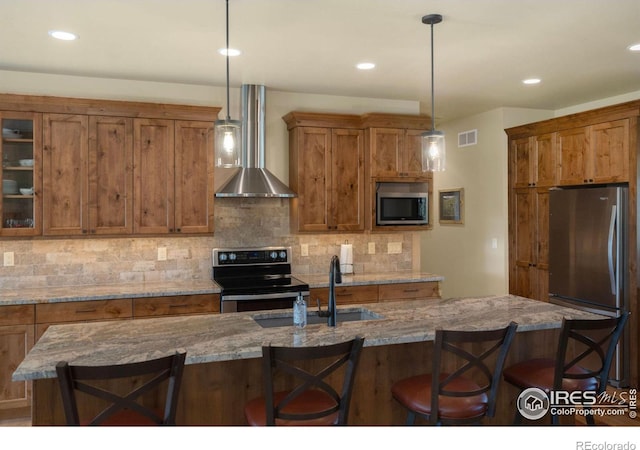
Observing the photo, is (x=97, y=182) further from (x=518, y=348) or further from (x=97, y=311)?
(x=518, y=348)

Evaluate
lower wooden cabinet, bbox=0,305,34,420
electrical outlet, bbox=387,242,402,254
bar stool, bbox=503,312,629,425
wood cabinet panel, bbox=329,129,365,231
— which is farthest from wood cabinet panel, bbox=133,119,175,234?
bar stool, bbox=503,312,629,425

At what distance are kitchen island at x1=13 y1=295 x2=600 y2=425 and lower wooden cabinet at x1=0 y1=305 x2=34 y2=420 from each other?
1387mm

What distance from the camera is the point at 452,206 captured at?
6.84 m

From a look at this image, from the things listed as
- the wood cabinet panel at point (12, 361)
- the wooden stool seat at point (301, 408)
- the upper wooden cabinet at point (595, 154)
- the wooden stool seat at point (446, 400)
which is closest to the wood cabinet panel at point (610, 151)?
the upper wooden cabinet at point (595, 154)

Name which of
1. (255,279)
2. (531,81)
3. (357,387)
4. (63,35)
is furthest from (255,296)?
(531,81)

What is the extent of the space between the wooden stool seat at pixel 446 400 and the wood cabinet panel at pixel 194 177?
258 cm

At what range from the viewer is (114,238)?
14.7ft

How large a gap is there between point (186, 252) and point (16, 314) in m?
1.45

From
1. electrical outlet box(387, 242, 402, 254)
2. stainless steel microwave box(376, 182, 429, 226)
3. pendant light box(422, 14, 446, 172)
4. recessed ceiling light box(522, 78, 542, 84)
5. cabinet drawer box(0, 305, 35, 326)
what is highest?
recessed ceiling light box(522, 78, 542, 84)

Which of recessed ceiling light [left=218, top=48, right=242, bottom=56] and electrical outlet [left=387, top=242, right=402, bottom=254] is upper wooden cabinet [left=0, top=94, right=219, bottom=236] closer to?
recessed ceiling light [left=218, top=48, right=242, bottom=56]

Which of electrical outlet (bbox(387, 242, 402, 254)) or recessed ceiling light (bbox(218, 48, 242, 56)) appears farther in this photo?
electrical outlet (bbox(387, 242, 402, 254))

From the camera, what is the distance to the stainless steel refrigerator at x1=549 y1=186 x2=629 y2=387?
14.4ft

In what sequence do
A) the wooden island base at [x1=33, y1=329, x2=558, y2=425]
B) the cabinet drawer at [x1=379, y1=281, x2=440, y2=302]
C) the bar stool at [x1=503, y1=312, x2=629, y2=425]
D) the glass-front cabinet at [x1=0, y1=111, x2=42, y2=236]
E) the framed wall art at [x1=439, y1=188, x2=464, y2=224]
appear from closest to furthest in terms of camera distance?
the wooden island base at [x1=33, y1=329, x2=558, y2=425] → the bar stool at [x1=503, y1=312, x2=629, y2=425] → the glass-front cabinet at [x1=0, y1=111, x2=42, y2=236] → the cabinet drawer at [x1=379, y1=281, x2=440, y2=302] → the framed wall art at [x1=439, y1=188, x2=464, y2=224]

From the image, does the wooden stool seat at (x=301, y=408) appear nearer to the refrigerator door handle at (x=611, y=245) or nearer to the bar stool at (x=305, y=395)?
the bar stool at (x=305, y=395)
